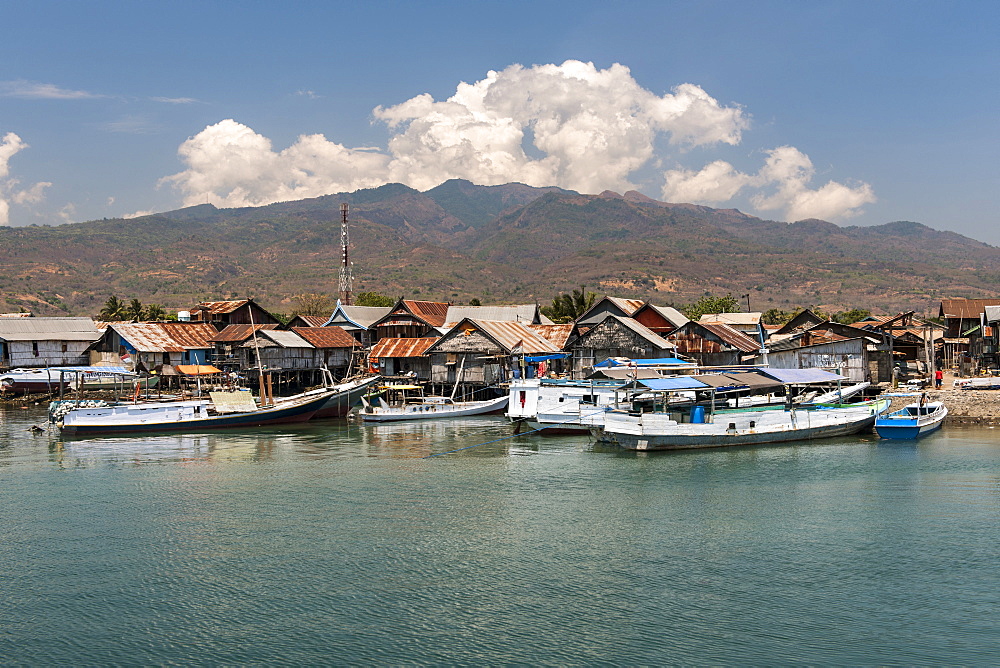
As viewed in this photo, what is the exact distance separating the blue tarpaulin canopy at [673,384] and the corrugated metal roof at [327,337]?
1337 inches

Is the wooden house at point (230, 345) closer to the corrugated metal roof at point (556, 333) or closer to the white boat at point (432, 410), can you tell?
the white boat at point (432, 410)

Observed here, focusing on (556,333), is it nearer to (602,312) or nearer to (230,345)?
(602,312)

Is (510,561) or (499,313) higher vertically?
(499,313)

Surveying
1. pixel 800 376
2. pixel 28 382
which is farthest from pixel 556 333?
pixel 28 382

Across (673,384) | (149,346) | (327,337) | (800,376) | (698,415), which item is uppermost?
(327,337)

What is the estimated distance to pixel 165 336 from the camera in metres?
64.5

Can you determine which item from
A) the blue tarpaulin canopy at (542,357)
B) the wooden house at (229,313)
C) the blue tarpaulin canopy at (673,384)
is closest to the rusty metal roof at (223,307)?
the wooden house at (229,313)

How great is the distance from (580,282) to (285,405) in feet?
478

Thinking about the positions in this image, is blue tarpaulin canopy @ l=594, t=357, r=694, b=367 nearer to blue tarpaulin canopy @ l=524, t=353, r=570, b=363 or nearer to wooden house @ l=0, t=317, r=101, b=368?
blue tarpaulin canopy @ l=524, t=353, r=570, b=363

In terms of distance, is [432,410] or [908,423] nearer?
[908,423]

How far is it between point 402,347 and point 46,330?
33.1 meters

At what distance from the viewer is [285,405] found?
156 ft

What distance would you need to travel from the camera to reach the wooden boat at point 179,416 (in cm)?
4328

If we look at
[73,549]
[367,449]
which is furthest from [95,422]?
[73,549]
